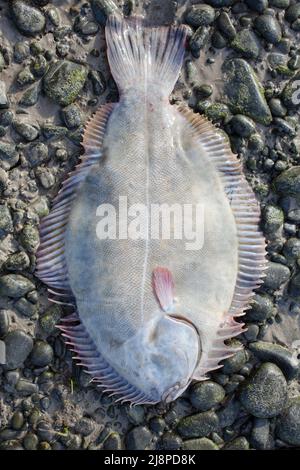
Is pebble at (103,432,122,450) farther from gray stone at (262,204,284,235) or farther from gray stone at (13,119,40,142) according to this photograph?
gray stone at (13,119,40,142)

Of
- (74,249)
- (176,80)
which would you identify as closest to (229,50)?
→ (176,80)

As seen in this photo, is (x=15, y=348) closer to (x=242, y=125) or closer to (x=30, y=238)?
(x=30, y=238)

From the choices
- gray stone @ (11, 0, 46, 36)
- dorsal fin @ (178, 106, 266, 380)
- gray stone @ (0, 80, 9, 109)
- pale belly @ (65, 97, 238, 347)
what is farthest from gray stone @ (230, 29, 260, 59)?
gray stone @ (0, 80, 9, 109)

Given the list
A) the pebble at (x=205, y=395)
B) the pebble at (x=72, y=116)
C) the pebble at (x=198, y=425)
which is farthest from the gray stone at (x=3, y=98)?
the pebble at (x=198, y=425)

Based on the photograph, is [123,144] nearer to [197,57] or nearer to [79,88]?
[79,88]

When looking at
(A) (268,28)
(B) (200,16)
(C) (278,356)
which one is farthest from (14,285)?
(A) (268,28)

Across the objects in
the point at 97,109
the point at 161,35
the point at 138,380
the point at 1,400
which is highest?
the point at 161,35

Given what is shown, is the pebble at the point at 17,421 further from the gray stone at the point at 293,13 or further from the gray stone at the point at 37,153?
the gray stone at the point at 293,13
